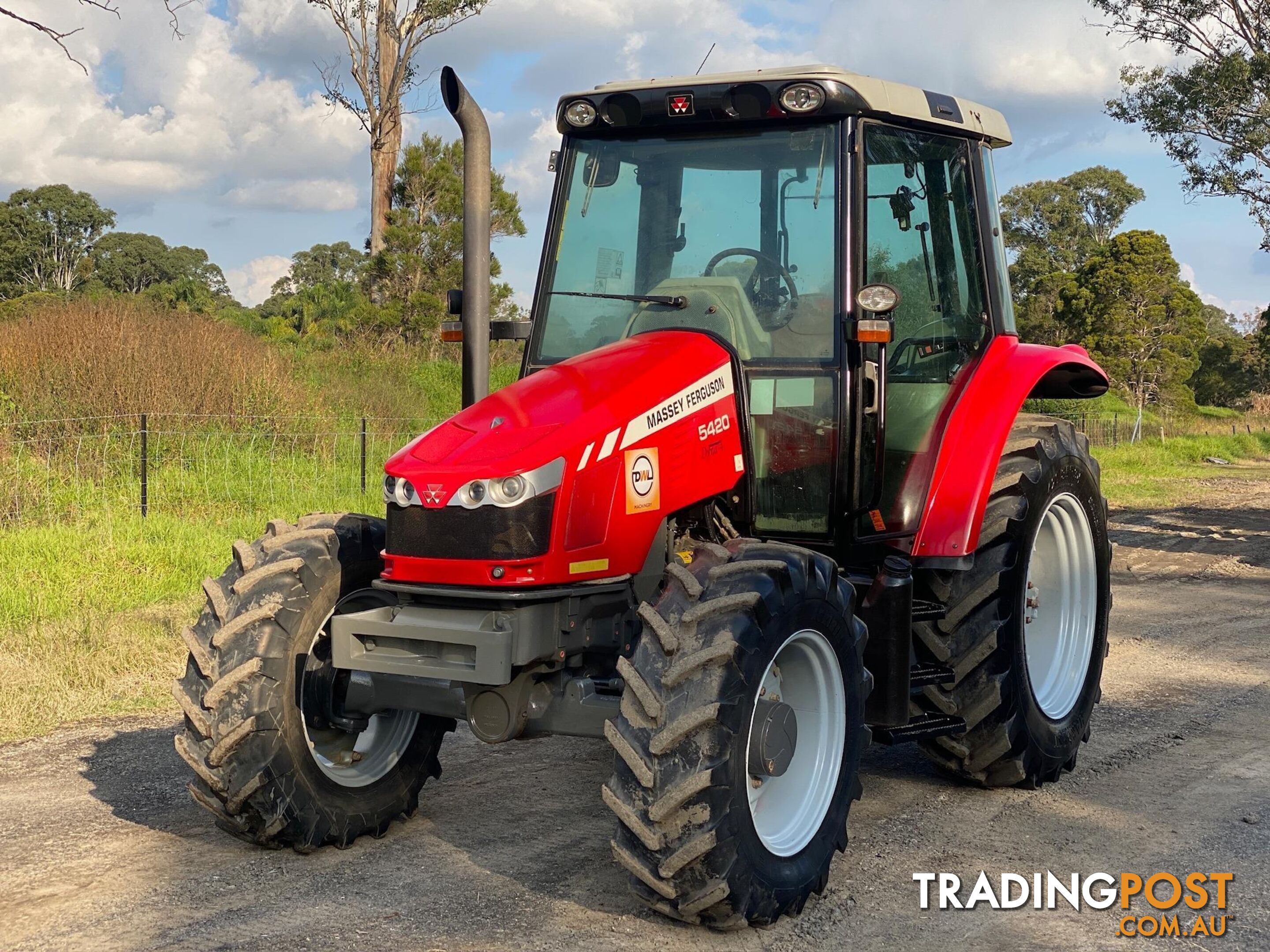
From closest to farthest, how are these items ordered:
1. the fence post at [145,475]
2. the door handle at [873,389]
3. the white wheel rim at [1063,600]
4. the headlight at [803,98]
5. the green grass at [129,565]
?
1. the headlight at [803,98]
2. the door handle at [873,389]
3. the white wheel rim at [1063,600]
4. the green grass at [129,565]
5. the fence post at [145,475]

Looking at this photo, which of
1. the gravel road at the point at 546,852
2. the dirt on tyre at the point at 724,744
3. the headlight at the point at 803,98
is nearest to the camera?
the dirt on tyre at the point at 724,744

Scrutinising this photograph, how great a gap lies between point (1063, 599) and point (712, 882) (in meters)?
2.88

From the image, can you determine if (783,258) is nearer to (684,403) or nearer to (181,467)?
(684,403)

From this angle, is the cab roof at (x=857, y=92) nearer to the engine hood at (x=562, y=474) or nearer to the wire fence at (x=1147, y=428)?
the engine hood at (x=562, y=474)

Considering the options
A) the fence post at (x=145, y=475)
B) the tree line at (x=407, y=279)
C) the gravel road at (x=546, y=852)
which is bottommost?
the gravel road at (x=546, y=852)

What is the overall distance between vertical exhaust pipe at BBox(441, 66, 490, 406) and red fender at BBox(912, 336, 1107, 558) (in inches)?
71.1

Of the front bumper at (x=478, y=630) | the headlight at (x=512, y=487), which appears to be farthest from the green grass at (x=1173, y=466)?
the headlight at (x=512, y=487)

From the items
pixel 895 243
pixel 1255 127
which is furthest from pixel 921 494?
pixel 1255 127

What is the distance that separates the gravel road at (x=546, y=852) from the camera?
12.0 feet

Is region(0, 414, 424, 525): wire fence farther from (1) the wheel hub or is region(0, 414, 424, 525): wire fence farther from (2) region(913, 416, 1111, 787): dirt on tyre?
(1) the wheel hub

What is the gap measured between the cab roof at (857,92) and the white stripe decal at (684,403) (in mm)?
1024

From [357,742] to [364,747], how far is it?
29mm

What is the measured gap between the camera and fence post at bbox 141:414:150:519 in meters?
10.8

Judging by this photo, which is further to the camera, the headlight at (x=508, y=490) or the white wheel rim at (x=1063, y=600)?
the white wheel rim at (x=1063, y=600)
